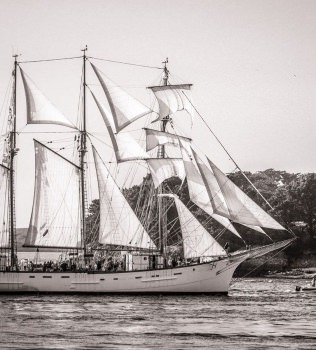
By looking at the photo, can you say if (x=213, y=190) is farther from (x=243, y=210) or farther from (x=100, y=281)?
(x=100, y=281)

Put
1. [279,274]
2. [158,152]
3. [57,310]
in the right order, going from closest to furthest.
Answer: [57,310]
[158,152]
[279,274]

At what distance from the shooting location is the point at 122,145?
3863 inches

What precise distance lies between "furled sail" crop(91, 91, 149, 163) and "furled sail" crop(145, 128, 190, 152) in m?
1.06

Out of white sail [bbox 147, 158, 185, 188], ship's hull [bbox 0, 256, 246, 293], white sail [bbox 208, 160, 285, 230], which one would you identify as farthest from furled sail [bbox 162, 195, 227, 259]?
white sail [bbox 147, 158, 185, 188]

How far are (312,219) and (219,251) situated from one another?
244ft

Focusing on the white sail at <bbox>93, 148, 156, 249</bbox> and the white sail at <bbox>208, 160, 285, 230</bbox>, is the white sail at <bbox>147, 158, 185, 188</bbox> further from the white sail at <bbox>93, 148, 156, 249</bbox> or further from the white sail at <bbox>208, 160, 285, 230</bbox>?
the white sail at <bbox>208, 160, 285, 230</bbox>

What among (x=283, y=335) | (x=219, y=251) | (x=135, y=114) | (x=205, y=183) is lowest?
(x=283, y=335)

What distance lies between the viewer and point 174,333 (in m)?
59.7

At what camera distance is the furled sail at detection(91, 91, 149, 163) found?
97000 millimetres

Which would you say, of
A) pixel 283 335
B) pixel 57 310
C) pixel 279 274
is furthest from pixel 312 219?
pixel 283 335

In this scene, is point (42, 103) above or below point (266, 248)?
above

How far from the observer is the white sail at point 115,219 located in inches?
3733

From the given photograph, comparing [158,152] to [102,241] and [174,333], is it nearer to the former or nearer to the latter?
[102,241]

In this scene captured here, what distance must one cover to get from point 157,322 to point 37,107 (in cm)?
3532
